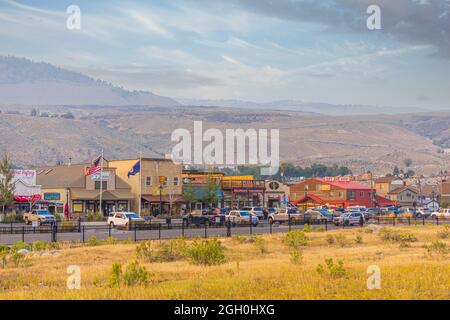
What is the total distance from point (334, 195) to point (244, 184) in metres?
22.2

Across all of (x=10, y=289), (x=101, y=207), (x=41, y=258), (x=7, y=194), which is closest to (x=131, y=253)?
(x=41, y=258)

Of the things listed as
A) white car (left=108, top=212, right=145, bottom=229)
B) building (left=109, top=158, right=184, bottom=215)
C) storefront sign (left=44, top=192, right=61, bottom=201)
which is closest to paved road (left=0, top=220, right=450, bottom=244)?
white car (left=108, top=212, right=145, bottom=229)

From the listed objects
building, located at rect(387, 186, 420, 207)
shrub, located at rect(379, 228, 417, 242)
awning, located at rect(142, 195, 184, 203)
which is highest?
awning, located at rect(142, 195, 184, 203)

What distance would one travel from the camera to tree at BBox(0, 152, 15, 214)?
7550cm

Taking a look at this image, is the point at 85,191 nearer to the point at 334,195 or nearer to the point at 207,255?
the point at 334,195

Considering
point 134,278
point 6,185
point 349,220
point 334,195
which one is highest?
point 6,185

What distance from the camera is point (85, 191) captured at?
279 feet

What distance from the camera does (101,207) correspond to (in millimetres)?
84125

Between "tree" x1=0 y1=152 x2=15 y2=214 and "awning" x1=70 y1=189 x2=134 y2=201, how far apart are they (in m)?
8.37

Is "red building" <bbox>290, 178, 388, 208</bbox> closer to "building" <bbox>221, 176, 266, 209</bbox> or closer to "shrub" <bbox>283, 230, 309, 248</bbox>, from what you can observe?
"building" <bbox>221, 176, 266, 209</bbox>

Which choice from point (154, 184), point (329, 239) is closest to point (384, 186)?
point (154, 184)

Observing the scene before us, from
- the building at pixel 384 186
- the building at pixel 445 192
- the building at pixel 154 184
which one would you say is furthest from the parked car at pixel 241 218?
the building at pixel 445 192

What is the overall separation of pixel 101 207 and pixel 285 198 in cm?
3691

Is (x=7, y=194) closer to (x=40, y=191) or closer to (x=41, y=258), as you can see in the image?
(x=40, y=191)
